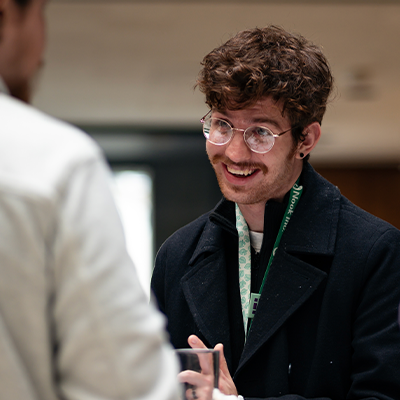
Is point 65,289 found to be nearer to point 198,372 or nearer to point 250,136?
point 198,372

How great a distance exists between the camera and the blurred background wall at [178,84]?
14.1ft

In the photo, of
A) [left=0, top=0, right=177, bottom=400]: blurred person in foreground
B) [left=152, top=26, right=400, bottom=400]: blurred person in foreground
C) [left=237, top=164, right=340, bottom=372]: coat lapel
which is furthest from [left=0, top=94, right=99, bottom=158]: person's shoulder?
[left=237, top=164, right=340, bottom=372]: coat lapel

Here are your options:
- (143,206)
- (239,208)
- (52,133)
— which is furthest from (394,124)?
(52,133)

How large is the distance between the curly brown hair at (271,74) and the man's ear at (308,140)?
0.06ft

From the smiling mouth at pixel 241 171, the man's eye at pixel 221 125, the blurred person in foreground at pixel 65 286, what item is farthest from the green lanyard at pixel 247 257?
the blurred person in foreground at pixel 65 286

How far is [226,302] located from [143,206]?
7.06 metres

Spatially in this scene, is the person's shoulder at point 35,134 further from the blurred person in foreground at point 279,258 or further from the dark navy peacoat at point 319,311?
the dark navy peacoat at point 319,311

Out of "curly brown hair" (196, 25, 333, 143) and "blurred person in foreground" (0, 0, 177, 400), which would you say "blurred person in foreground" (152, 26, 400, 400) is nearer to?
"curly brown hair" (196, 25, 333, 143)

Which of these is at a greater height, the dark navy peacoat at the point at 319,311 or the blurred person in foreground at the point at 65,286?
the blurred person in foreground at the point at 65,286

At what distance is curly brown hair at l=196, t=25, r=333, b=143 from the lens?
1.50 metres

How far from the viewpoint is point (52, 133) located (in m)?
0.56

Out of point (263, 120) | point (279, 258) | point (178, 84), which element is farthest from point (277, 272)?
point (178, 84)

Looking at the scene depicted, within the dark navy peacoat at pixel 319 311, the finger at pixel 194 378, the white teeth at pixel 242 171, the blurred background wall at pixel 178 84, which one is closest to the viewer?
the finger at pixel 194 378

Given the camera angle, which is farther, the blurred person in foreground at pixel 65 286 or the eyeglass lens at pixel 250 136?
the eyeglass lens at pixel 250 136
